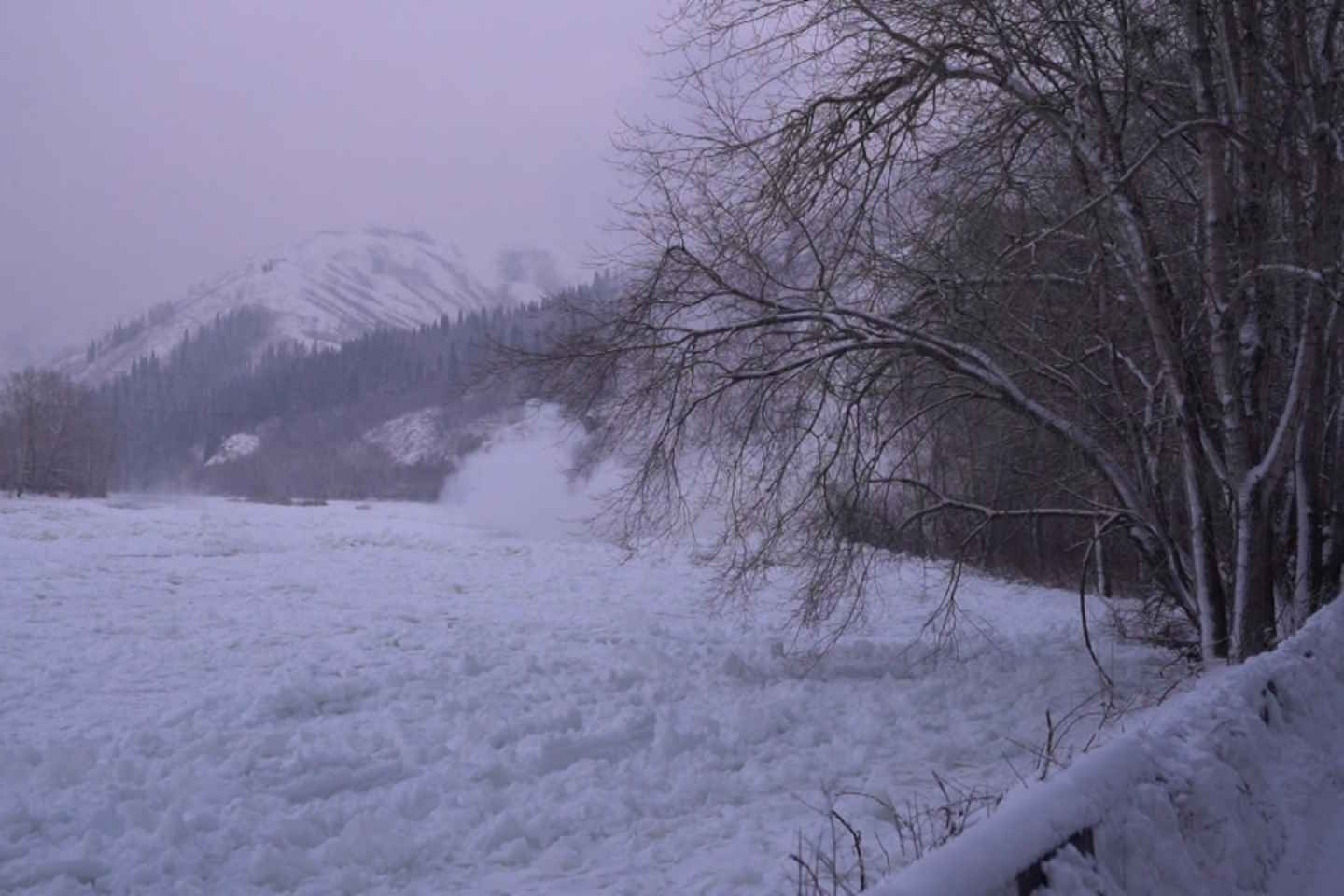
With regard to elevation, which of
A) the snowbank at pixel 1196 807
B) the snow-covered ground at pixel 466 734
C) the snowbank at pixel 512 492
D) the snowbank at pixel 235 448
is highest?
the snowbank at pixel 235 448

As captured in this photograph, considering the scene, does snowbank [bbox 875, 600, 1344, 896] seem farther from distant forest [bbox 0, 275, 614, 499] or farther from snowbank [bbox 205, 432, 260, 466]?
snowbank [bbox 205, 432, 260, 466]

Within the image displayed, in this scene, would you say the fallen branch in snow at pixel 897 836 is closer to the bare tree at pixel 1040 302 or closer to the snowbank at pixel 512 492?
the bare tree at pixel 1040 302

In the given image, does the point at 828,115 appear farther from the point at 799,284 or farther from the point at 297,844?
the point at 297,844

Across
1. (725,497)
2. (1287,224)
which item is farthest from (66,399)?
(1287,224)

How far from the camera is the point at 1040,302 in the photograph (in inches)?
413

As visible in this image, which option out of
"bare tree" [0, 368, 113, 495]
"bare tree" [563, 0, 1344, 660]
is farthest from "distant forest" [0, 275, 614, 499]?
"bare tree" [563, 0, 1344, 660]

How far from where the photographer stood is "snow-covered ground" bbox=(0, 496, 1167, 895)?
7.14 metres

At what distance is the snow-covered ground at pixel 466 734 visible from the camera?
23.4ft

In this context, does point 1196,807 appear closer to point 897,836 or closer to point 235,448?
point 897,836

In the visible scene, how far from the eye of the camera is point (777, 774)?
8938mm

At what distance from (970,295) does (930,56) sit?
91.0 inches

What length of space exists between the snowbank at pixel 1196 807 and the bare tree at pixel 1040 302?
3.74m

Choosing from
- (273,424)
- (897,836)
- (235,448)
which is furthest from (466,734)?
(273,424)

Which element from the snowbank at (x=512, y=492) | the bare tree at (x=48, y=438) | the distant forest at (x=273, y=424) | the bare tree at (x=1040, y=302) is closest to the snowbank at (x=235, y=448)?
the distant forest at (x=273, y=424)
